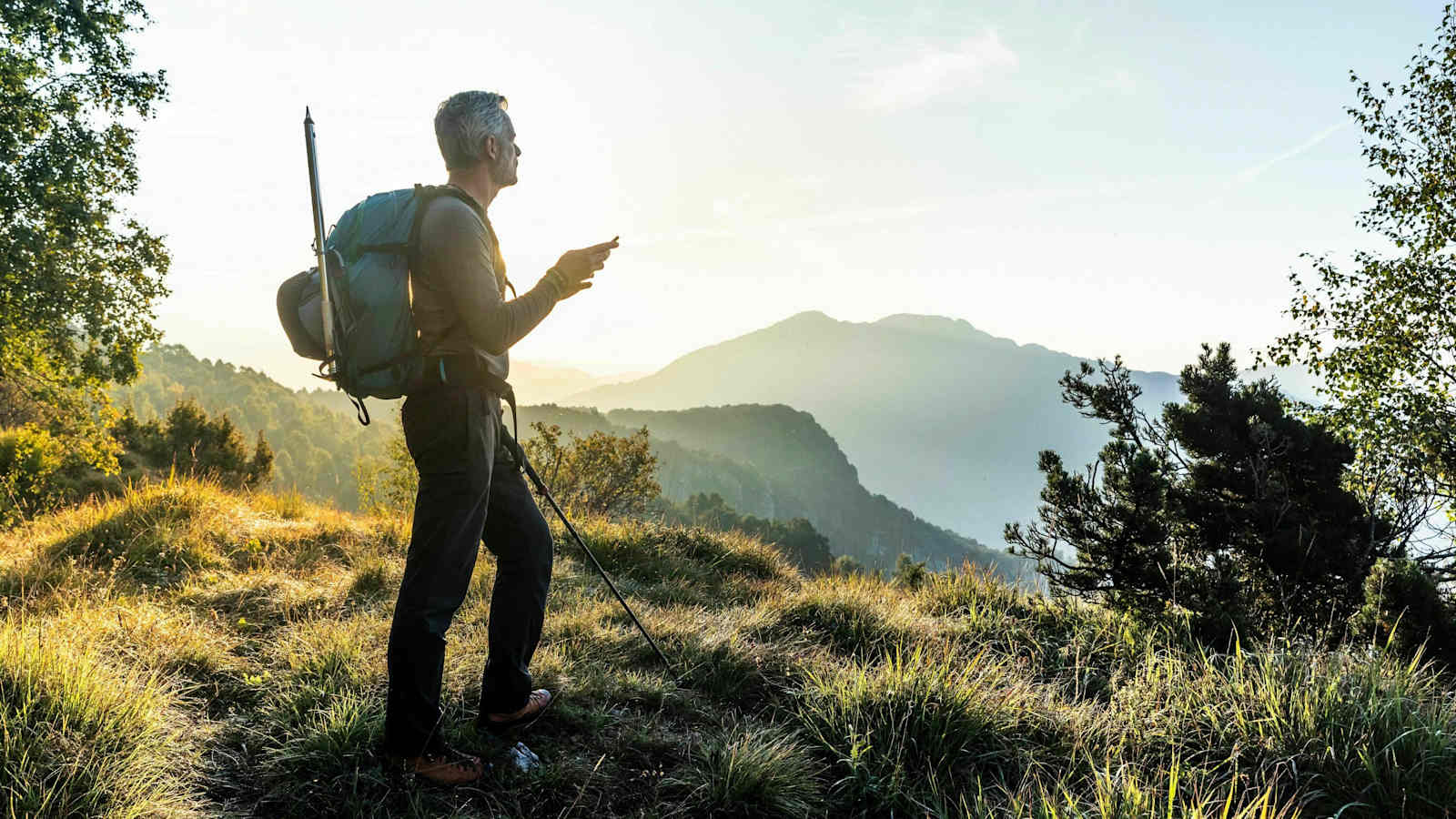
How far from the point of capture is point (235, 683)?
11.0 ft

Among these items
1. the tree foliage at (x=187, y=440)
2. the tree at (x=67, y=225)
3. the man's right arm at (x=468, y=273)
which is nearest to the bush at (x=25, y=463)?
the tree at (x=67, y=225)

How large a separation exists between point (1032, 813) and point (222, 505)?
28.1ft

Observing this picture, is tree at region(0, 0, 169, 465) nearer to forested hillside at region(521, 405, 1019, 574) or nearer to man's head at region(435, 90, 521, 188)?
man's head at region(435, 90, 521, 188)

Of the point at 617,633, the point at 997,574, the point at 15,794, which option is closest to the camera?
the point at 15,794

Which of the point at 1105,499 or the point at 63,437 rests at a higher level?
the point at 63,437

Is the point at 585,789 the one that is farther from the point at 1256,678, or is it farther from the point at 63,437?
the point at 63,437

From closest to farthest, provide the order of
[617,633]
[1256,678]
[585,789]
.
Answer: [585,789], [1256,678], [617,633]

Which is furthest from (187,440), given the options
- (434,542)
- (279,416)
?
(279,416)

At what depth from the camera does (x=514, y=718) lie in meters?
2.97

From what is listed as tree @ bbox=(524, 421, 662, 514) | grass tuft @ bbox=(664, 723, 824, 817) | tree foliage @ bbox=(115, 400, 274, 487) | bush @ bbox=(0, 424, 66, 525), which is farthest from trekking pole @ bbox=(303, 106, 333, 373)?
tree foliage @ bbox=(115, 400, 274, 487)

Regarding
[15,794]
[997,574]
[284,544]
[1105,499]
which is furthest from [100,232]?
[1105,499]

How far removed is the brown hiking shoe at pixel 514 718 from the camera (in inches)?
117

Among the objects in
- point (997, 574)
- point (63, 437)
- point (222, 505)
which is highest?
point (63, 437)

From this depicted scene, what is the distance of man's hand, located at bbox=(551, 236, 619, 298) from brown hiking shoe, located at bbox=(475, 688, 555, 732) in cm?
185
